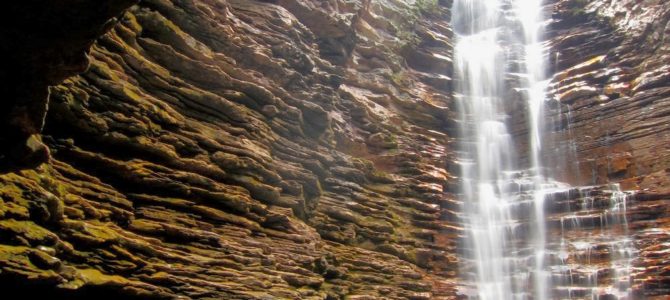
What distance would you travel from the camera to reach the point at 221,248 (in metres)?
13.0

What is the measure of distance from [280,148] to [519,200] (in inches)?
488

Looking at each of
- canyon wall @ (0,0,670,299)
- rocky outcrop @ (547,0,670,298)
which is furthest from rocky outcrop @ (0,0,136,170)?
rocky outcrop @ (547,0,670,298)

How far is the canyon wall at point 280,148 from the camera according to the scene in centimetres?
1003

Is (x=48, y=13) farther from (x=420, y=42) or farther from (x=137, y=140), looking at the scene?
(x=420, y=42)

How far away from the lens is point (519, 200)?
2381cm

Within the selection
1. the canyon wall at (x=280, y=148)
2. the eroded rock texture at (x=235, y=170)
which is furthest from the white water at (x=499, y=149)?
the eroded rock texture at (x=235, y=170)

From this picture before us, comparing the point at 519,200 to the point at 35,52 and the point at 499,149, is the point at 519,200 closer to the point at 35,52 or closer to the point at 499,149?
the point at 499,149

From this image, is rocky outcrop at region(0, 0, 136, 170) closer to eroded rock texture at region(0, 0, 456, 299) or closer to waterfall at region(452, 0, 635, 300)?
eroded rock texture at region(0, 0, 456, 299)

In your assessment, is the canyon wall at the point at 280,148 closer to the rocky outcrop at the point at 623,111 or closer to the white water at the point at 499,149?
the rocky outcrop at the point at 623,111

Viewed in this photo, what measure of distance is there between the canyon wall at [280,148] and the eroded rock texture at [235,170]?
54mm

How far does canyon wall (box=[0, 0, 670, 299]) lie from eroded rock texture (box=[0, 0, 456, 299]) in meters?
0.05

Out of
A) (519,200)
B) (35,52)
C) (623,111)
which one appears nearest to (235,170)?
(35,52)

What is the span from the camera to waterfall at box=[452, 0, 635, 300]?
20500 millimetres

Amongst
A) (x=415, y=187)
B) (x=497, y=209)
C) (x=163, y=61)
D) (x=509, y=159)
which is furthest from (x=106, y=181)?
(x=509, y=159)
